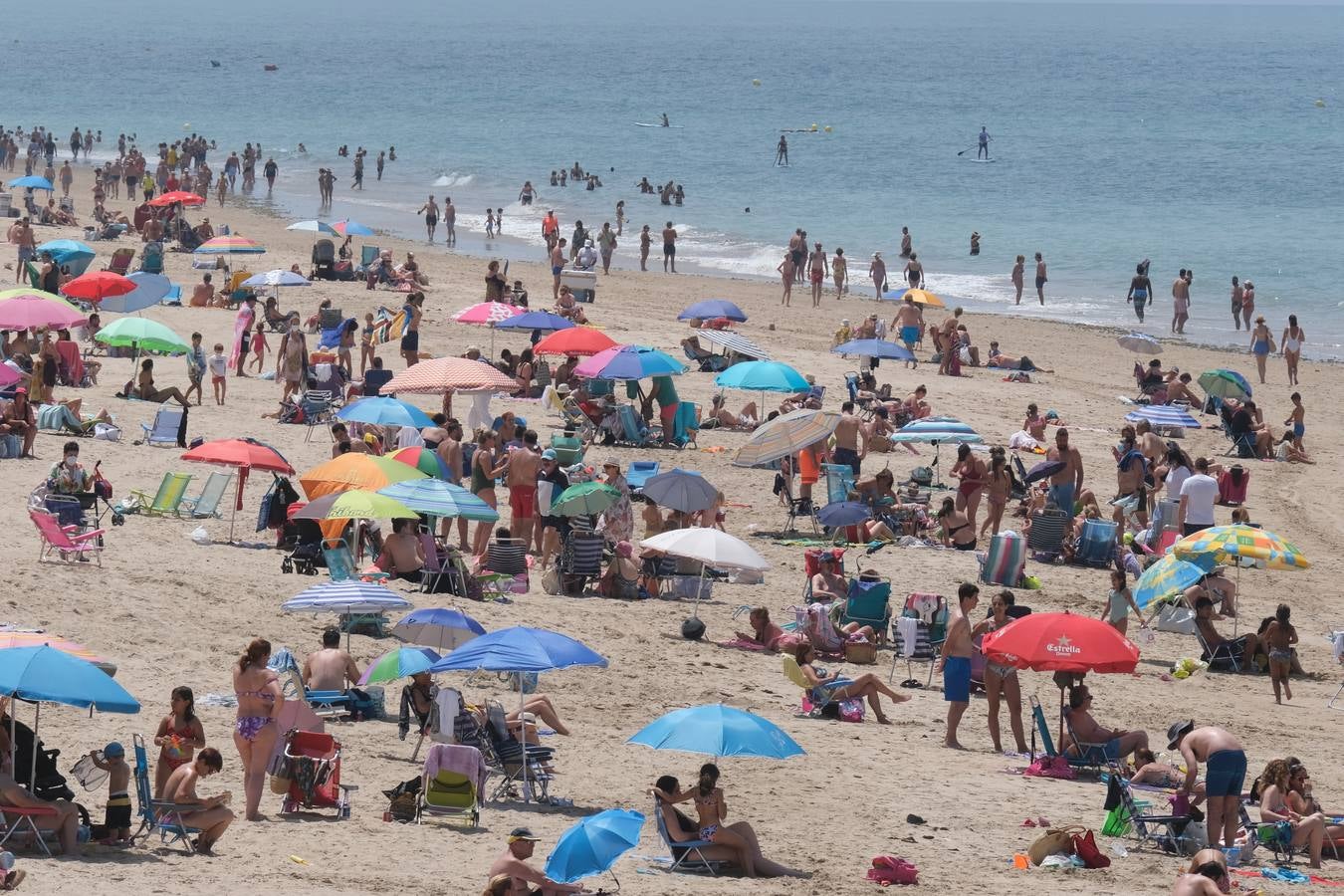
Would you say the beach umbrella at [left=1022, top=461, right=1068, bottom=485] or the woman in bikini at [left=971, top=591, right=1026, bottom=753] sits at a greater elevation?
the beach umbrella at [left=1022, top=461, right=1068, bottom=485]

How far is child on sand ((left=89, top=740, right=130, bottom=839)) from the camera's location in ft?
28.7

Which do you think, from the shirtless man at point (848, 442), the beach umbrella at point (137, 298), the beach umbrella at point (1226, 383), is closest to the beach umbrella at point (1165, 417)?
the beach umbrella at point (1226, 383)

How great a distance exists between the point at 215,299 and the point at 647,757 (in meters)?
17.7

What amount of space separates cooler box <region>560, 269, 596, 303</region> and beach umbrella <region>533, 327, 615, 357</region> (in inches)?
308

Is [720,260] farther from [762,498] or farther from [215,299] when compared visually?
[762,498]

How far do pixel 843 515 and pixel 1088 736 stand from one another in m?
5.41

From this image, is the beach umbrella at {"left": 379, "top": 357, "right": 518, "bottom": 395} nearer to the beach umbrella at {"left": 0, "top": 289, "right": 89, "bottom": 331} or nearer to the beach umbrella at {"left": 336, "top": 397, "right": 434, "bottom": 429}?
the beach umbrella at {"left": 336, "top": 397, "right": 434, "bottom": 429}

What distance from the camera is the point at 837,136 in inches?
2943

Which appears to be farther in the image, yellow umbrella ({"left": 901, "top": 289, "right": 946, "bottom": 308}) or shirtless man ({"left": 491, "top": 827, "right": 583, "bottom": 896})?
yellow umbrella ({"left": 901, "top": 289, "right": 946, "bottom": 308})

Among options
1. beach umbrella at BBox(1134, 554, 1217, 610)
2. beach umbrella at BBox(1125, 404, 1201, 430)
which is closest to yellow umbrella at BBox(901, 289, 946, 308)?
beach umbrella at BBox(1125, 404, 1201, 430)

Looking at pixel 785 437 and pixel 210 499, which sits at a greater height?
pixel 785 437

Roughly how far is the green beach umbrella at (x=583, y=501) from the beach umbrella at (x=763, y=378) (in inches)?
172

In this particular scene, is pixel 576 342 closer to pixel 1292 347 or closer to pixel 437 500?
pixel 437 500

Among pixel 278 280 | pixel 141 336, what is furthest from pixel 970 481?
pixel 278 280
